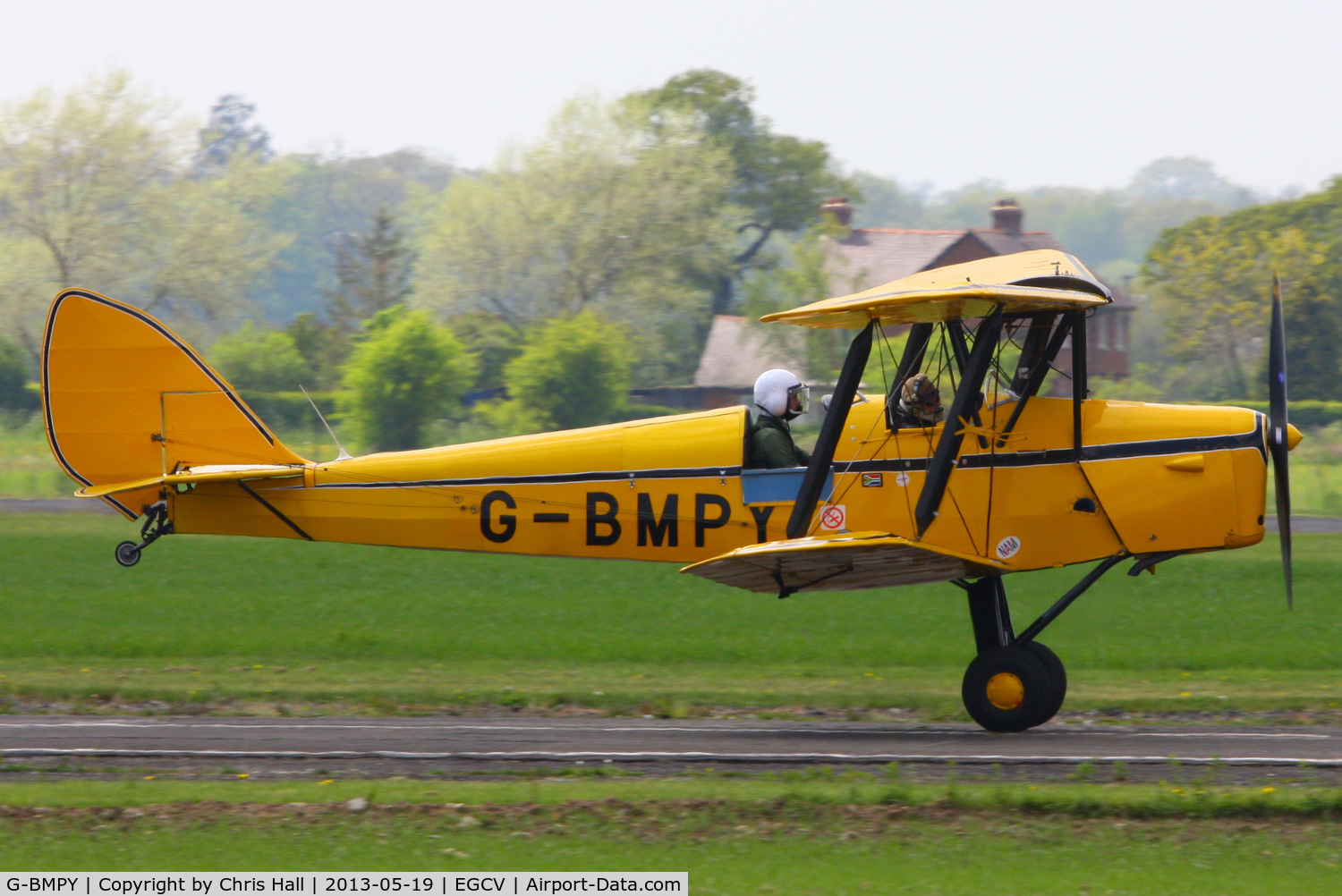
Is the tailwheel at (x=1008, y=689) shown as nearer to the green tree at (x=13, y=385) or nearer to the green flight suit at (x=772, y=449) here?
the green flight suit at (x=772, y=449)

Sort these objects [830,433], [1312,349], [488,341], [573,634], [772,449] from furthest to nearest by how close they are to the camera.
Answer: [488,341] < [1312,349] < [573,634] < [772,449] < [830,433]

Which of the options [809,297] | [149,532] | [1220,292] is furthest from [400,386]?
[1220,292]

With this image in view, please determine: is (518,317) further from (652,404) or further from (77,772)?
(77,772)

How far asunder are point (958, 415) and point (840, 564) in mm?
1421

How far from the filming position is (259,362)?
154 ft

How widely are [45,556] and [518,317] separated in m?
33.2

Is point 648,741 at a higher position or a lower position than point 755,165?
lower

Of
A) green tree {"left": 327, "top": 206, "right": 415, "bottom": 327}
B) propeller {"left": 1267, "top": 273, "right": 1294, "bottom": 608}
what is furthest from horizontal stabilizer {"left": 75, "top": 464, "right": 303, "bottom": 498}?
green tree {"left": 327, "top": 206, "right": 415, "bottom": 327}

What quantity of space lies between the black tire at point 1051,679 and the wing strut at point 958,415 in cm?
141

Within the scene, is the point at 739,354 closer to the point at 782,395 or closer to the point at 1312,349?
the point at 1312,349

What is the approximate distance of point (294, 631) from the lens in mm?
17469

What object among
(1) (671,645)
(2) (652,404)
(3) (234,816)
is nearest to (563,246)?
(2) (652,404)

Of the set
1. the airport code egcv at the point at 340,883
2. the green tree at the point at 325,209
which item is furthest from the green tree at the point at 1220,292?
the green tree at the point at 325,209

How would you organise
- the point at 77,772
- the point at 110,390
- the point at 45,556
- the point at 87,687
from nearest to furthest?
1. the point at 77,772
2. the point at 110,390
3. the point at 87,687
4. the point at 45,556
